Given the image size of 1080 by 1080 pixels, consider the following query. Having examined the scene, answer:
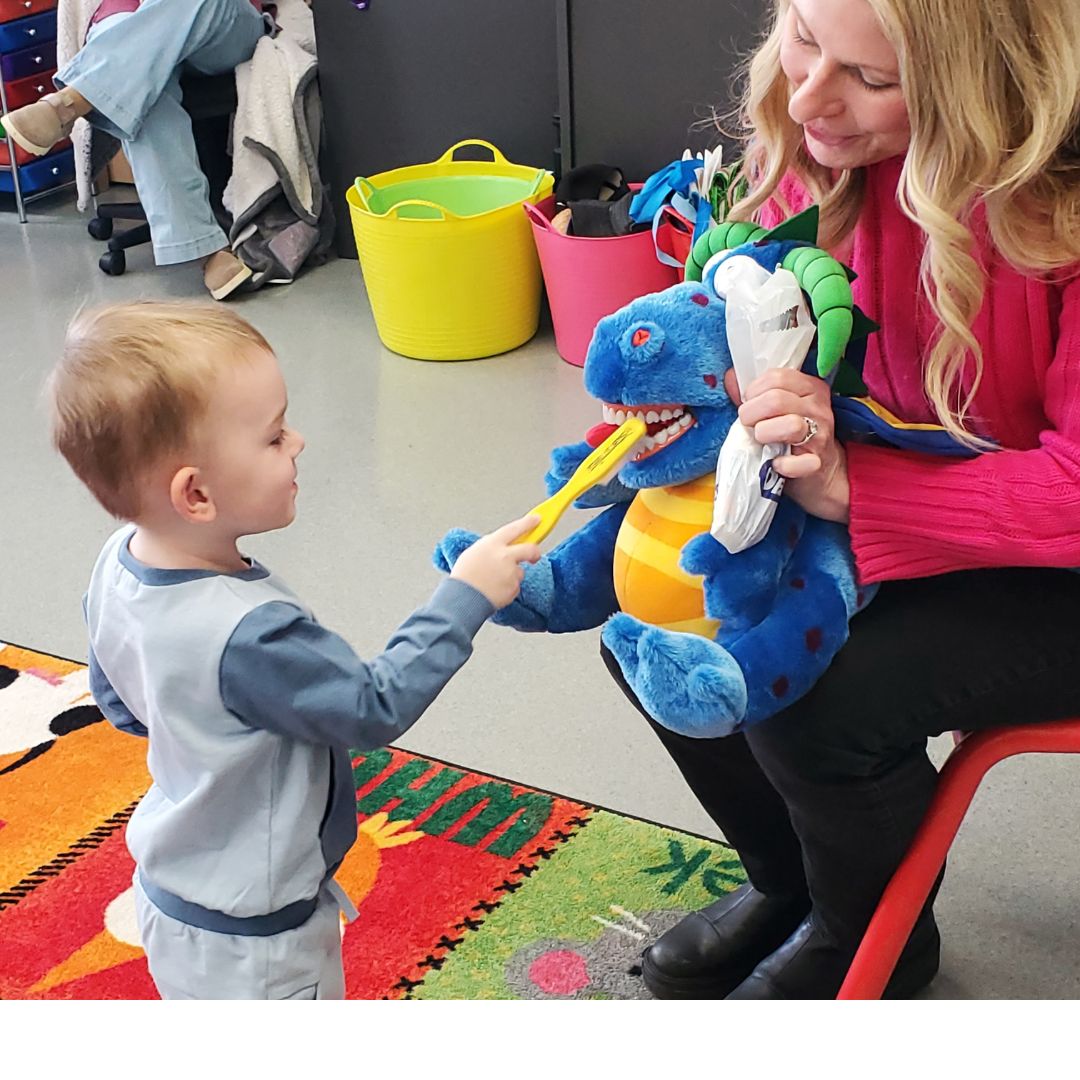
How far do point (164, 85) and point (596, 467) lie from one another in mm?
2268

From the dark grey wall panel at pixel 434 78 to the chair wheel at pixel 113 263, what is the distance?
0.56 meters

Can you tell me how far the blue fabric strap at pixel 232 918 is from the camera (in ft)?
3.18

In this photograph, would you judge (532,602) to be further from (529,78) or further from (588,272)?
(529,78)

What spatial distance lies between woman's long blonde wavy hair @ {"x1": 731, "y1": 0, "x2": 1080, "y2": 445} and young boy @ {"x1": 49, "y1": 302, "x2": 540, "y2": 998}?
332 mm

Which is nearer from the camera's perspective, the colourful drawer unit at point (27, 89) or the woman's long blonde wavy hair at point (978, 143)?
the woman's long blonde wavy hair at point (978, 143)

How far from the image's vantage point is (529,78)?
2805mm

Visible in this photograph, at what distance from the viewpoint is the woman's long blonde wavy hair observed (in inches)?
36.3

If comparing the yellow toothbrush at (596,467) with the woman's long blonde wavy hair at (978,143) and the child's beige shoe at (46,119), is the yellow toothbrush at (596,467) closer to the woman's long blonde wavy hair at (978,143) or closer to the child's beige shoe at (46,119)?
the woman's long blonde wavy hair at (978,143)

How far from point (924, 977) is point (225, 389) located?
0.80m

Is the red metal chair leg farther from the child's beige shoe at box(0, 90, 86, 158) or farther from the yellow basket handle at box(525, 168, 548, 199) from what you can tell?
the child's beige shoe at box(0, 90, 86, 158)

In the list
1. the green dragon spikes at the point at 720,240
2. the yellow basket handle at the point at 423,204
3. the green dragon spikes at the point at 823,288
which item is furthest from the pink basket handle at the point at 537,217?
the green dragon spikes at the point at 823,288

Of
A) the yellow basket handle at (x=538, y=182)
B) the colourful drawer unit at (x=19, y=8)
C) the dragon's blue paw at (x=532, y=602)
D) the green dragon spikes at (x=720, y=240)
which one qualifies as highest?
the green dragon spikes at (x=720, y=240)
